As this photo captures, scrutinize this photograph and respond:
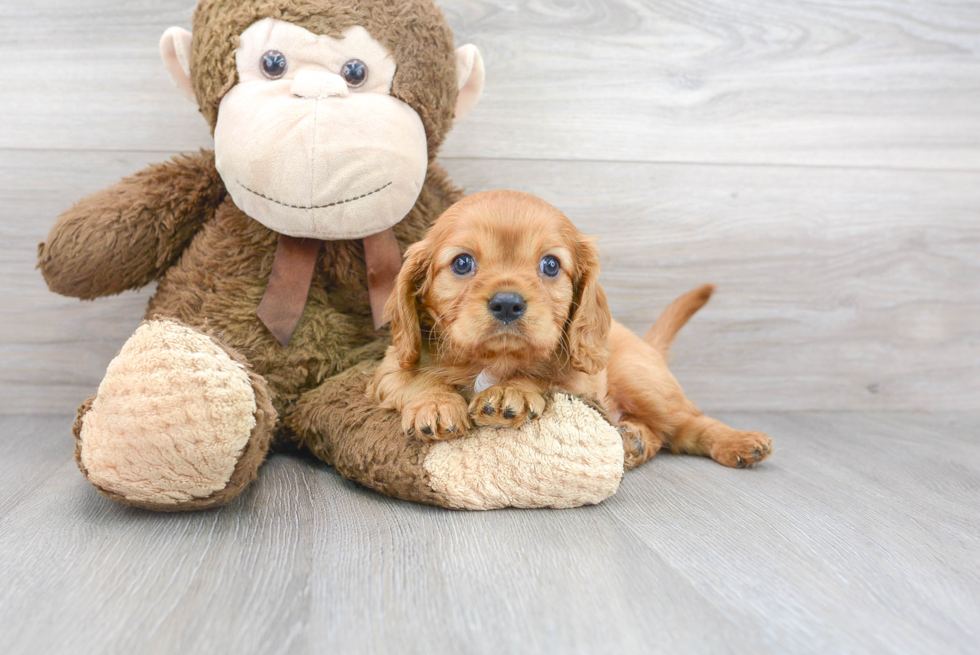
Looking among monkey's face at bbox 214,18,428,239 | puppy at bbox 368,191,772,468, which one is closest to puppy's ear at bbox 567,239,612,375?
puppy at bbox 368,191,772,468

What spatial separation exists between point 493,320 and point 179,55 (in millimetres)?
1002

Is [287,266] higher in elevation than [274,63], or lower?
lower

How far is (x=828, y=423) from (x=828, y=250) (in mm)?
552

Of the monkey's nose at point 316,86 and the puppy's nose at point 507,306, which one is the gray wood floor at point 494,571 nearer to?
the puppy's nose at point 507,306

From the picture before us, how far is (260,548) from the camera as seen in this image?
3.64ft

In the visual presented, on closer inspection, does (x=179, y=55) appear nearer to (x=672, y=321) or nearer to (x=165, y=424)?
(x=165, y=424)

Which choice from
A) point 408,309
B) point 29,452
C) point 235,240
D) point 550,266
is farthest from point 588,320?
point 29,452

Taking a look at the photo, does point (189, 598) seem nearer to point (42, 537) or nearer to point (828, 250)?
point (42, 537)

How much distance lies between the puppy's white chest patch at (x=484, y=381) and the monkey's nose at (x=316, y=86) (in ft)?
2.10

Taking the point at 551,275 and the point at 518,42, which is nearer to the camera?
the point at 551,275

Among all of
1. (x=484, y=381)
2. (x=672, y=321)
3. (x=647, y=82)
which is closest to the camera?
(x=484, y=381)

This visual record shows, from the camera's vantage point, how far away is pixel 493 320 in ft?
3.98

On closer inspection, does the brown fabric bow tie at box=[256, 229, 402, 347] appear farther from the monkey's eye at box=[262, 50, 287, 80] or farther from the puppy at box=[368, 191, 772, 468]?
the monkey's eye at box=[262, 50, 287, 80]

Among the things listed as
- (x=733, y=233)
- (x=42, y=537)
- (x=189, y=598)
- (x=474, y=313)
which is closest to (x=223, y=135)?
(x=474, y=313)
